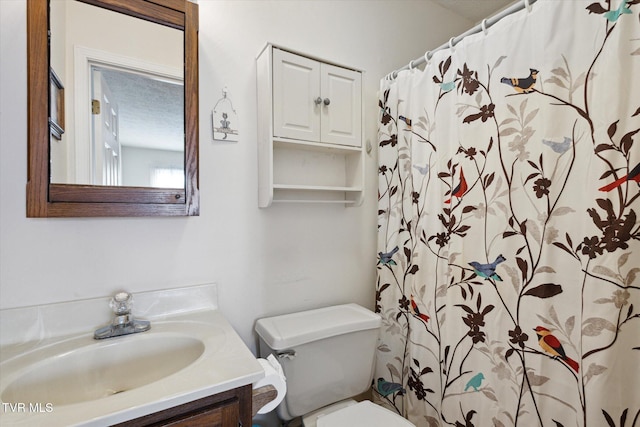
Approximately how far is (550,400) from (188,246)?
4.35 ft

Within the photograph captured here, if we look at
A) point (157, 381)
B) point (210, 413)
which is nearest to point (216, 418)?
point (210, 413)

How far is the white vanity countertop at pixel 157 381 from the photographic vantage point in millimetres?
594

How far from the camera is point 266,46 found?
1168mm

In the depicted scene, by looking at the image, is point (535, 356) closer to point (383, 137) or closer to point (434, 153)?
point (434, 153)

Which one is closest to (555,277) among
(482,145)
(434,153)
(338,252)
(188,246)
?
(482,145)

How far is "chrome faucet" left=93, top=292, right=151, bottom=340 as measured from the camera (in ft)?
3.10

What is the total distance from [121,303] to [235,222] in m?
0.48

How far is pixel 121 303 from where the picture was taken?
0.97m

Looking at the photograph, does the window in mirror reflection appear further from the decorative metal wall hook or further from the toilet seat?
the toilet seat

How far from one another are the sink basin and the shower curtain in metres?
0.97

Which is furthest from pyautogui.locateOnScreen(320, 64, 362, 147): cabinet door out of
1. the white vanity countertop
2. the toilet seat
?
the toilet seat

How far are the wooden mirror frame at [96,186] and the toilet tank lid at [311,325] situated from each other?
0.56 meters

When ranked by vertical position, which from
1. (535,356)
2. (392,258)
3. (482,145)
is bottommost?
(535,356)

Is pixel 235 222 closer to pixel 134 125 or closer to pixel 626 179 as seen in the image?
pixel 134 125
